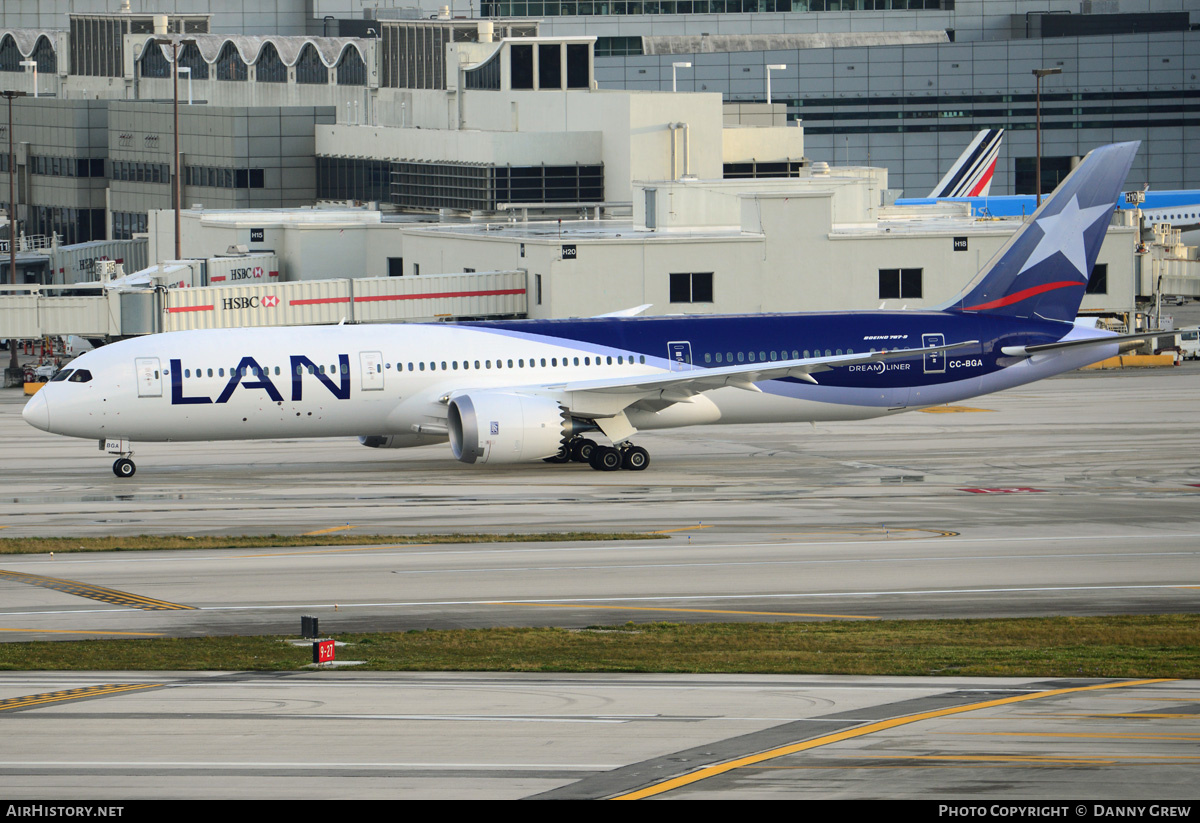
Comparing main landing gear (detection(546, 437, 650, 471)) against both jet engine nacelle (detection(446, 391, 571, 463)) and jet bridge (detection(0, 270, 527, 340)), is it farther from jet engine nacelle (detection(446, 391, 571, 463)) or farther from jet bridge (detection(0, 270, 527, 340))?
jet bridge (detection(0, 270, 527, 340))

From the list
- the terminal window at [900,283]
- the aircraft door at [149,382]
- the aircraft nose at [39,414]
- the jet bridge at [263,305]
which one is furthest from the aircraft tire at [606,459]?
the terminal window at [900,283]

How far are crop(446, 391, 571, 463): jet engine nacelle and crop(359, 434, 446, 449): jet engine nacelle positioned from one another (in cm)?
288

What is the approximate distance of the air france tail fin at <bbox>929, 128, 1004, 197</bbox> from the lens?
12294cm

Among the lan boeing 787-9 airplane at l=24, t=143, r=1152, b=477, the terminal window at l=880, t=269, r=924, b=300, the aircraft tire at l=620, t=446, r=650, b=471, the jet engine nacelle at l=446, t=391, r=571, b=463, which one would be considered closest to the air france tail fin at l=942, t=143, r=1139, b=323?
the lan boeing 787-9 airplane at l=24, t=143, r=1152, b=477

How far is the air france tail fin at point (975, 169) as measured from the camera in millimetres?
122938

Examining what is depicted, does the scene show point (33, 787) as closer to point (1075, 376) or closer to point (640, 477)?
point (640, 477)

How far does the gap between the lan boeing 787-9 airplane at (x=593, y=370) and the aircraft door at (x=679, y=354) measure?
0.06 meters

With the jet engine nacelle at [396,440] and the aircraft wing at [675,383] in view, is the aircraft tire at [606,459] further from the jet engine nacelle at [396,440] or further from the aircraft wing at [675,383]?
the jet engine nacelle at [396,440]

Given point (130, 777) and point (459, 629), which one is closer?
point (130, 777)

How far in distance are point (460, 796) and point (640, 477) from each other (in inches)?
1110

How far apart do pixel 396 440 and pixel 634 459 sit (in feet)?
23.2

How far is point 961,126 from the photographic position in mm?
151375

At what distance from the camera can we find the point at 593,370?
45.7m

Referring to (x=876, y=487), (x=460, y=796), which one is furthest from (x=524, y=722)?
(x=876, y=487)
